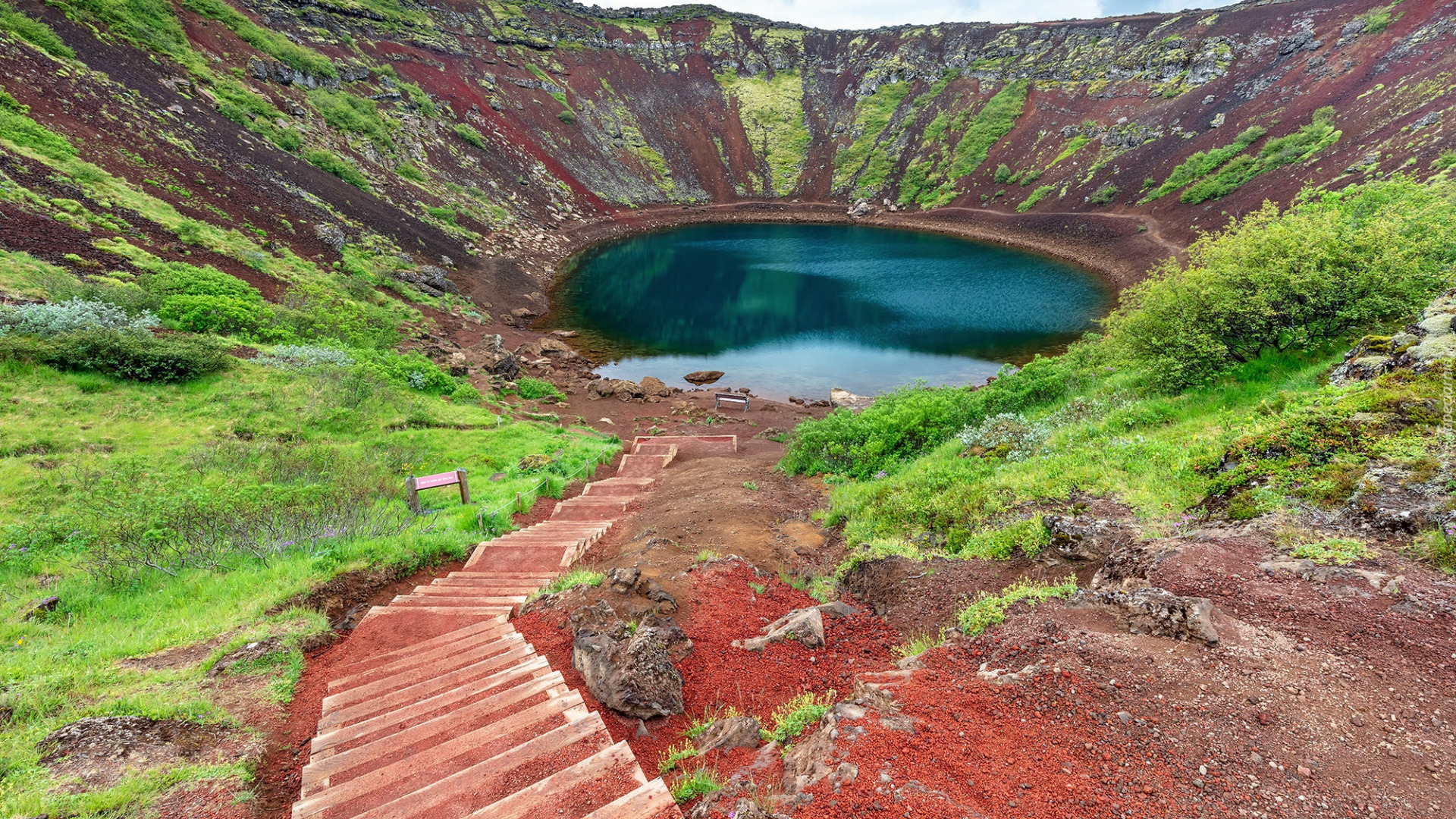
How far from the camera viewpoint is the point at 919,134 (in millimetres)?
78062

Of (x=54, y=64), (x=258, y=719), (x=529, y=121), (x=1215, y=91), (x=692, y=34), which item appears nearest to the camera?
(x=258, y=719)

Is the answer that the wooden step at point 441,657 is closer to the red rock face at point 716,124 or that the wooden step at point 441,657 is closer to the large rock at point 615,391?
the large rock at point 615,391

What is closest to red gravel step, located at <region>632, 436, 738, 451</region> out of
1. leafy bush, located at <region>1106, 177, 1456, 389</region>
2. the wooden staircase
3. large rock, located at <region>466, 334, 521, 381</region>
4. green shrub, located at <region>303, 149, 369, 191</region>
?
large rock, located at <region>466, 334, 521, 381</region>

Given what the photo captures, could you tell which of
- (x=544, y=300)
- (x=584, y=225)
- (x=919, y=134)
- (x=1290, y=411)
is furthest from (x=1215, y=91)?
(x=1290, y=411)

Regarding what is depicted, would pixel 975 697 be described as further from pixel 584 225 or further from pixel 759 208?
pixel 759 208

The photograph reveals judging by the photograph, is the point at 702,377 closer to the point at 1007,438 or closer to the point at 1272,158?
the point at 1007,438

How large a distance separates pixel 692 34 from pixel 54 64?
276 feet

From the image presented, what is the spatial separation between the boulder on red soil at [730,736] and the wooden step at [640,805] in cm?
93

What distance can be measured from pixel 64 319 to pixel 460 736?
17.7 m

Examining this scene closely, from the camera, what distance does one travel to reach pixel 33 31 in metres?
29.0

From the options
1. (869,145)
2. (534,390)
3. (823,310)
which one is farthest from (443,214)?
(869,145)

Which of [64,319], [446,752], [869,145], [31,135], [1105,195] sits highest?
[869,145]

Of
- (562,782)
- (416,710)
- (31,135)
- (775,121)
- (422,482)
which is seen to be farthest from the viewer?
(775,121)

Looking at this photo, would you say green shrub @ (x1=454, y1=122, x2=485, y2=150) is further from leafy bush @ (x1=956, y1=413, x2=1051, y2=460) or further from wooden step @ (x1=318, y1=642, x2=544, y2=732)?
wooden step @ (x1=318, y1=642, x2=544, y2=732)
